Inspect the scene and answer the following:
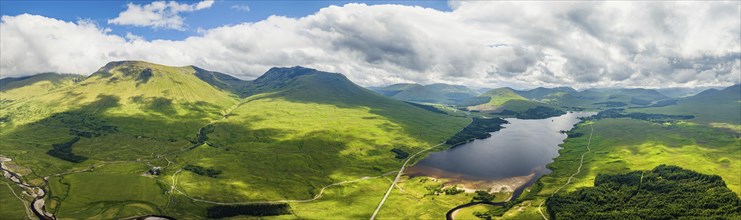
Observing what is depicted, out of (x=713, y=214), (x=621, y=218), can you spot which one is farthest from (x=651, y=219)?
(x=713, y=214)

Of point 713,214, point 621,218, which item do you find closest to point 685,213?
point 713,214

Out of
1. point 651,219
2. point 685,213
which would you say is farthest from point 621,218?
point 685,213

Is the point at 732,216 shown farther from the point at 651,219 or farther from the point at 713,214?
the point at 651,219

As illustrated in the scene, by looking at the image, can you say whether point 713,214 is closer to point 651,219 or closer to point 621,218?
point 651,219

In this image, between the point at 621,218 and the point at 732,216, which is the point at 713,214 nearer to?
the point at 732,216

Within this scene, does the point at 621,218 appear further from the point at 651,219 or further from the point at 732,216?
the point at 732,216
